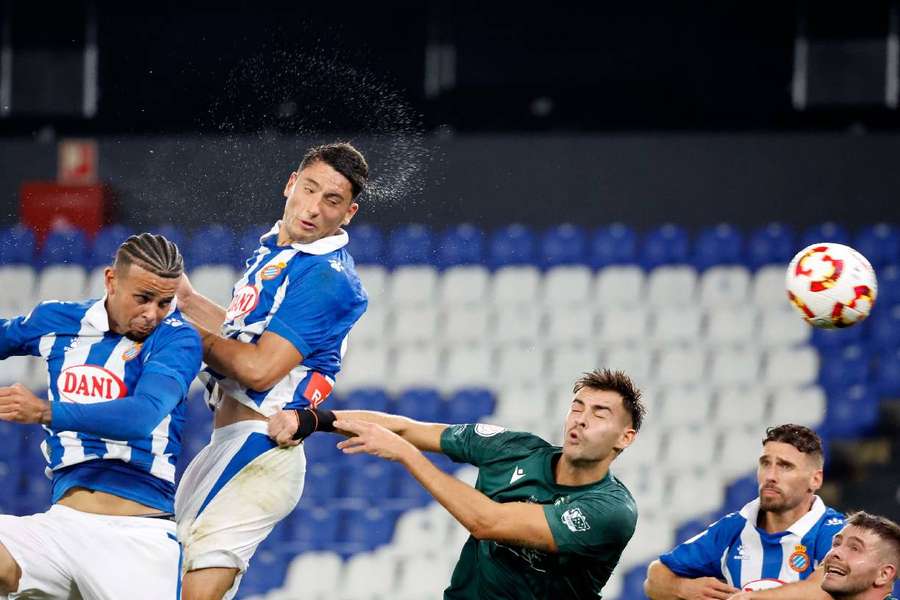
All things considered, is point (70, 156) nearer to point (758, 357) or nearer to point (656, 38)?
point (656, 38)

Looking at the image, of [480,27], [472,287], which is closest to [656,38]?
[480,27]

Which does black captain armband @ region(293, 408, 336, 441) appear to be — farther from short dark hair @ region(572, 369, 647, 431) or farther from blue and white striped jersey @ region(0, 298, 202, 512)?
short dark hair @ region(572, 369, 647, 431)

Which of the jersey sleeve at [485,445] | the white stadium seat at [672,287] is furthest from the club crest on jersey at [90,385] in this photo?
the white stadium seat at [672,287]

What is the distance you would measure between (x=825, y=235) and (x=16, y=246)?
295 inches

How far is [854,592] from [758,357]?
6396mm

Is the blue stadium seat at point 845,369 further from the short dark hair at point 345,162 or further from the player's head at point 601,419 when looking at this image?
the short dark hair at point 345,162

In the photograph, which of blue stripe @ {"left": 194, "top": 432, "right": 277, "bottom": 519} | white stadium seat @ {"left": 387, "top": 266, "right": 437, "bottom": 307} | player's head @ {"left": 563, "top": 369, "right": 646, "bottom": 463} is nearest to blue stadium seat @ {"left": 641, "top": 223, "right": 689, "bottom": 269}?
white stadium seat @ {"left": 387, "top": 266, "right": 437, "bottom": 307}

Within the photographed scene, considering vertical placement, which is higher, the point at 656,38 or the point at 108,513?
the point at 656,38

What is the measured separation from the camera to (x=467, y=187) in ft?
41.4

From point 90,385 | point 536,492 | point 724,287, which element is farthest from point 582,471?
point 724,287

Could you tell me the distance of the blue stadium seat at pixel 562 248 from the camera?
1186 cm

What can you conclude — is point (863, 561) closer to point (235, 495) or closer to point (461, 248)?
point (235, 495)

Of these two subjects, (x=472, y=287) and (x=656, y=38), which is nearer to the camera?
(x=472, y=287)

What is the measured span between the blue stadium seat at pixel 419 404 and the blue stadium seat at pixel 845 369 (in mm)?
3281
